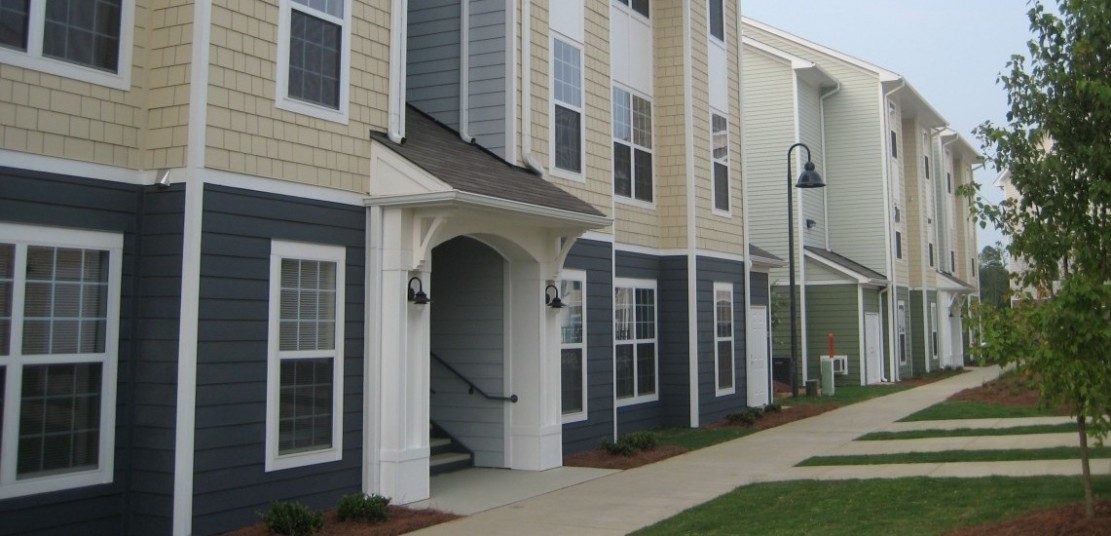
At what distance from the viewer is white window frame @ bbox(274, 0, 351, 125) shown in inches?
345

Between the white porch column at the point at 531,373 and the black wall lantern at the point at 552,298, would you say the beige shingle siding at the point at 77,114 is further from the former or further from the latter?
the black wall lantern at the point at 552,298

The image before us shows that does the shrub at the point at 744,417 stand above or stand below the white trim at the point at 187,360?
below

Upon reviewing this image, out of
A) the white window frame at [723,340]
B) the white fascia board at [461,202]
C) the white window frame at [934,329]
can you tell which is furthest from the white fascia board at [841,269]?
the white fascia board at [461,202]

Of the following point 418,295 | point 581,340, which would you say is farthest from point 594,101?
point 418,295

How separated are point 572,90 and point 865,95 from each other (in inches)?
688

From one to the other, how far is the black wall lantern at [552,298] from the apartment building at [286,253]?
3 cm

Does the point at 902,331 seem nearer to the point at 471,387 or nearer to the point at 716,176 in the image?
the point at 716,176

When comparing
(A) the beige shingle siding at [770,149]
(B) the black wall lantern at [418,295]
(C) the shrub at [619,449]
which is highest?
(A) the beige shingle siding at [770,149]

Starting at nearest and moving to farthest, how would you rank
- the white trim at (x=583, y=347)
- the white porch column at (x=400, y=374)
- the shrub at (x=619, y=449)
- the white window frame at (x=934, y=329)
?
the white porch column at (x=400, y=374)
the shrub at (x=619, y=449)
the white trim at (x=583, y=347)
the white window frame at (x=934, y=329)

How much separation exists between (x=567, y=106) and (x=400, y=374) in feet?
18.4

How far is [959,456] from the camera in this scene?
1201 centimetres

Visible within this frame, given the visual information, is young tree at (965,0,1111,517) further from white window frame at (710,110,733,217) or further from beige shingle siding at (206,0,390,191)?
white window frame at (710,110,733,217)

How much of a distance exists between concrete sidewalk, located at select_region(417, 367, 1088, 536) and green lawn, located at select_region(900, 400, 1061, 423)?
139 cm

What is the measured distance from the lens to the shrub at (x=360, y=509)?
865 centimetres
